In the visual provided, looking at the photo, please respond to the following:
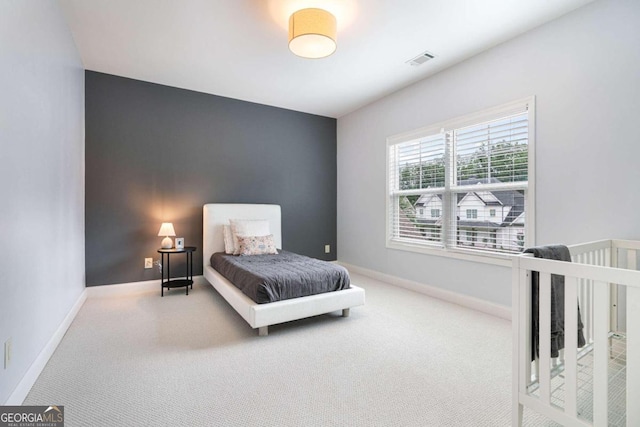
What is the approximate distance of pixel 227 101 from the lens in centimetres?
440

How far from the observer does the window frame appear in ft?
8.92

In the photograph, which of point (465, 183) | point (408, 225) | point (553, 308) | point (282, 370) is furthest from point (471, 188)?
point (282, 370)

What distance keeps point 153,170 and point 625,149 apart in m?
4.80

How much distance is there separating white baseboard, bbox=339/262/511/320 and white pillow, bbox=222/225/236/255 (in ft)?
6.90

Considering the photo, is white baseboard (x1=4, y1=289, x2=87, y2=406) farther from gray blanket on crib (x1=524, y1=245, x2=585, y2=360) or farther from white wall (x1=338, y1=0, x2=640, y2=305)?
white wall (x1=338, y1=0, x2=640, y2=305)

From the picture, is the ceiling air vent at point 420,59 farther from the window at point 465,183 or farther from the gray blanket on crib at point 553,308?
the gray blanket on crib at point 553,308

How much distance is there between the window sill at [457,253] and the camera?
2.96 m

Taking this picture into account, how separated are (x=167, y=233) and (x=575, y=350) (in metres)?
3.90

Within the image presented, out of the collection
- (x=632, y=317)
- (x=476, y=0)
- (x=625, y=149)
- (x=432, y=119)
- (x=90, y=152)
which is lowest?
(x=632, y=317)

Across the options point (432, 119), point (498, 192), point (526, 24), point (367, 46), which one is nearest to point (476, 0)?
point (526, 24)

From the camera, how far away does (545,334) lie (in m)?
1.33

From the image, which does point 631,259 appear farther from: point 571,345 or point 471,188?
point 471,188

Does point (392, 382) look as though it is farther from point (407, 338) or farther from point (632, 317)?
point (632, 317)

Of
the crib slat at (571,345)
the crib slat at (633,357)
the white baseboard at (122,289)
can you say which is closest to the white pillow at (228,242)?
the white baseboard at (122,289)
